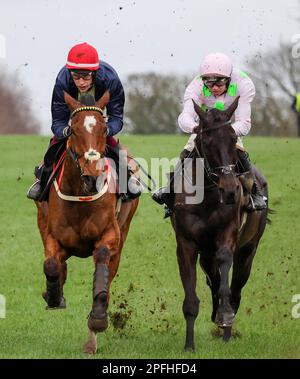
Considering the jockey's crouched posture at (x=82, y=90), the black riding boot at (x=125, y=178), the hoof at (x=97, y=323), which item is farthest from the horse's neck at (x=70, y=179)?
the hoof at (x=97, y=323)

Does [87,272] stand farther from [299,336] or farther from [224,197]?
[224,197]

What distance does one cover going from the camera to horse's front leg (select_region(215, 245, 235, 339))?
33.3ft

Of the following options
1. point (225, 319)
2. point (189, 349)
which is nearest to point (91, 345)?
point (189, 349)

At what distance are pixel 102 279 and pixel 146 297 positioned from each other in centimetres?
563

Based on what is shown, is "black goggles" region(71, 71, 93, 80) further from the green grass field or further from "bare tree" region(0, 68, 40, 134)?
"bare tree" region(0, 68, 40, 134)

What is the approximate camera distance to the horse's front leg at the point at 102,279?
31.8 feet

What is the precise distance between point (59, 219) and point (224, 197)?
1.59 m

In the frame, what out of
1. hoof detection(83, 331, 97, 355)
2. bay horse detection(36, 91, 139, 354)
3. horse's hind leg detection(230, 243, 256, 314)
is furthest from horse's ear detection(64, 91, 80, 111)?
horse's hind leg detection(230, 243, 256, 314)

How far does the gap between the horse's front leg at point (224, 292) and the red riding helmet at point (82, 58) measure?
223 cm

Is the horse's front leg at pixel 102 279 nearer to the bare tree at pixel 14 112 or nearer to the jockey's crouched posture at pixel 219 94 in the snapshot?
the jockey's crouched posture at pixel 219 94

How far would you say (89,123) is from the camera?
30.4 feet

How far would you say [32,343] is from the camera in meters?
11.2

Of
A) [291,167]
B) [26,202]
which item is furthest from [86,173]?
[291,167]

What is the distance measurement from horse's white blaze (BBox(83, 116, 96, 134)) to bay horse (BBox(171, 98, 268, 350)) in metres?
1.36
